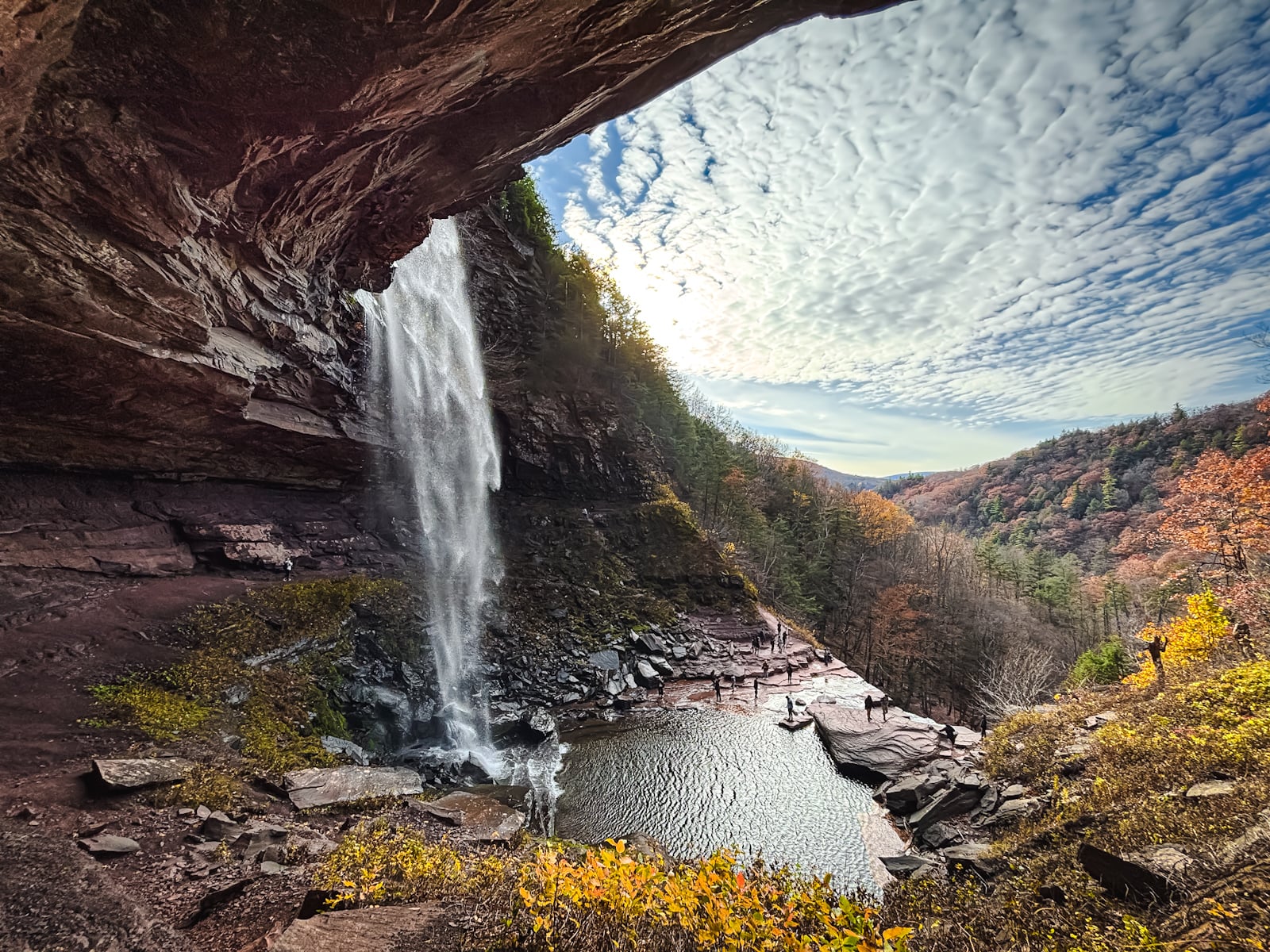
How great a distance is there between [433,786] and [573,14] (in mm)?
13706

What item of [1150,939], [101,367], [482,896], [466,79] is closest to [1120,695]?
[1150,939]

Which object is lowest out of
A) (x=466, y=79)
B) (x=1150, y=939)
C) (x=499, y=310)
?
(x=1150, y=939)

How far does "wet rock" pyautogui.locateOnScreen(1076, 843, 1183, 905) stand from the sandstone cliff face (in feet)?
27.4

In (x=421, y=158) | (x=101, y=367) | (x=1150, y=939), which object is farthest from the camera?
(x=101, y=367)

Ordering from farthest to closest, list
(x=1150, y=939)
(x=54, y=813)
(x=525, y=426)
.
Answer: (x=525, y=426) → (x=54, y=813) → (x=1150, y=939)

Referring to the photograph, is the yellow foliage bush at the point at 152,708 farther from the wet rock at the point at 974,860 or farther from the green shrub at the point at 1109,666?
the green shrub at the point at 1109,666

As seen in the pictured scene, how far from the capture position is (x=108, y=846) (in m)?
4.91

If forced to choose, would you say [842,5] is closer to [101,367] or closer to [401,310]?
[101,367]

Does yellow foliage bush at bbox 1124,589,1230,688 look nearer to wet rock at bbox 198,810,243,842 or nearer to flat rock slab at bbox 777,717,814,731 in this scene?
flat rock slab at bbox 777,717,814,731

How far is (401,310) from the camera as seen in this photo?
1920 centimetres

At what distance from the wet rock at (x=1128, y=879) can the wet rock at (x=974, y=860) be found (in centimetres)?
262

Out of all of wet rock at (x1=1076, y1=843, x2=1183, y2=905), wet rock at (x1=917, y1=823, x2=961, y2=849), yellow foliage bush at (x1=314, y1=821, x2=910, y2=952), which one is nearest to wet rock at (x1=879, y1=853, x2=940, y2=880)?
wet rock at (x1=917, y1=823, x2=961, y2=849)

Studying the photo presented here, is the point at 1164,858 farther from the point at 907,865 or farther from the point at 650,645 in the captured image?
the point at 650,645

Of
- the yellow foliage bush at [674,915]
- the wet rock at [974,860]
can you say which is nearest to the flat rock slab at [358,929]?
the yellow foliage bush at [674,915]
